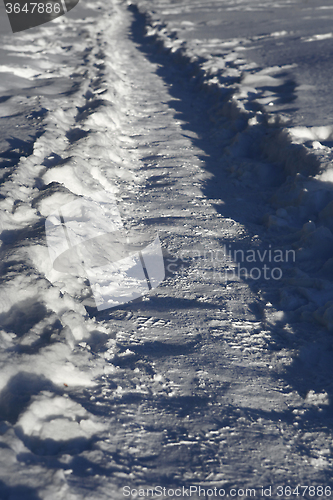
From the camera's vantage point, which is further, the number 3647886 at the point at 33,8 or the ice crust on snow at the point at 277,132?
the number 3647886 at the point at 33,8

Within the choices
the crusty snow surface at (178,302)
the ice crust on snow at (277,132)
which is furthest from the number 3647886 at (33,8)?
the crusty snow surface at (178,302)

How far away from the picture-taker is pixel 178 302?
86.6 inches

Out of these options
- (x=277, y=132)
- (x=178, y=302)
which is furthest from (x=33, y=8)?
(x=178, y=302)

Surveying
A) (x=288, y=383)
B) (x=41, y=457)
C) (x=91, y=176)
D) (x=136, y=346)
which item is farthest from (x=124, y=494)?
(x=91, y=176)

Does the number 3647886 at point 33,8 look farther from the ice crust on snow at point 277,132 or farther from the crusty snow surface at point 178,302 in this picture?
the crusty snow surface at point 178,302

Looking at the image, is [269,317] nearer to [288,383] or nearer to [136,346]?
[288,383]

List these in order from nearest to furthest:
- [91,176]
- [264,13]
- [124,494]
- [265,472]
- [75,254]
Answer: [124,494] < [265,472] < [75,254] < [91,176] < [264,13]

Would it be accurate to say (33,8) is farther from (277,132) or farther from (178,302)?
(178,302)

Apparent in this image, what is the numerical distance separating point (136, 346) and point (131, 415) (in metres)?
0.40

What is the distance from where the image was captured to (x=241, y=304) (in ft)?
7.16

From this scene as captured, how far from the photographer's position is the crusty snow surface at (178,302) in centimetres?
138

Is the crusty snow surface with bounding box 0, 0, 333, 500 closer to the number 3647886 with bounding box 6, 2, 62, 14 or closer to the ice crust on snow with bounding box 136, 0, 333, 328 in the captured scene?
the ice crust on snow with bounding box 136, 0, 333, 328

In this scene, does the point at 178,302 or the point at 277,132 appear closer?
the point at 178,302

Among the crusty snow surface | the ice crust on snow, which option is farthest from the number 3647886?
the crusty snow surface
